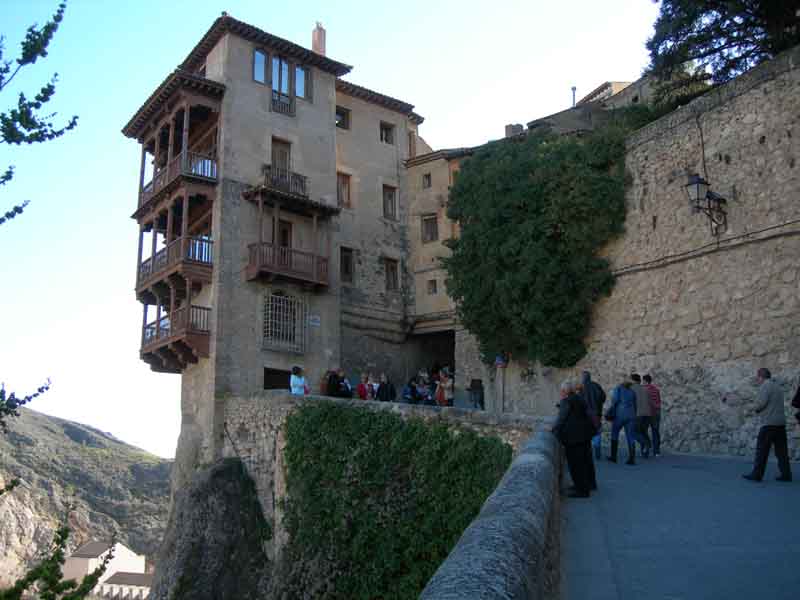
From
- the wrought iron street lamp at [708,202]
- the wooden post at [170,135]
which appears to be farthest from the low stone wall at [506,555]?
the wooden post at [170,135]

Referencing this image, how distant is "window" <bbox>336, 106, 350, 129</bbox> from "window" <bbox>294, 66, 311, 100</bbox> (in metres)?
2.28

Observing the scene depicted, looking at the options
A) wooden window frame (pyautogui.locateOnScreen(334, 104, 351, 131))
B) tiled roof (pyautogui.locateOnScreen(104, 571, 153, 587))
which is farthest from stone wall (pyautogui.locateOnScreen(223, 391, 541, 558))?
tiled roof (pyautogui.locateOnScreen(104, 571, 153, 587))

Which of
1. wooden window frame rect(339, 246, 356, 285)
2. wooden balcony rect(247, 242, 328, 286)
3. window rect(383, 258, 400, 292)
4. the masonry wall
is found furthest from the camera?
window rect(383, 258, 400, 292)

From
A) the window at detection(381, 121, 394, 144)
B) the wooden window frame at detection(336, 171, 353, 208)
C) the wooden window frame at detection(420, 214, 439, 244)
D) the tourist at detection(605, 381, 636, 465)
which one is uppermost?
the window at detection(381, 121, 394, 144)

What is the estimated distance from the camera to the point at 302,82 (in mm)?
29484

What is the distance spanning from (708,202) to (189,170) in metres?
16.0

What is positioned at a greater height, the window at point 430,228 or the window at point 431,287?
the window at point 430,228

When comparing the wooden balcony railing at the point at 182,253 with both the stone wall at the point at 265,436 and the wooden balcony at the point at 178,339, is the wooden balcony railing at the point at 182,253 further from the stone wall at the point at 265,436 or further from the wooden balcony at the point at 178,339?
the stone wall at the point at 265,436

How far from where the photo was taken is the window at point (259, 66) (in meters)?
28.0

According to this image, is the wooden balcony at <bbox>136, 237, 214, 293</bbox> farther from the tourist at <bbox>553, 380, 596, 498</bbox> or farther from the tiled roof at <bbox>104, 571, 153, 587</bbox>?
the tiled roof at <bbox>104, 571, 153, 587</bbox>

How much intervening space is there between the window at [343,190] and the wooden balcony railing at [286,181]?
2413 millimetres

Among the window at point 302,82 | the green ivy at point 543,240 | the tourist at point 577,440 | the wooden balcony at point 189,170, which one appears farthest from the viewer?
the window at point 302,82

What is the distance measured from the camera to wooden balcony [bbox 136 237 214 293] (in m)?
25.2

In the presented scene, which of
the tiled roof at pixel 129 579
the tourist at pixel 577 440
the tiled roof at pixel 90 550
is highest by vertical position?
the tourist at pixel 577 440
